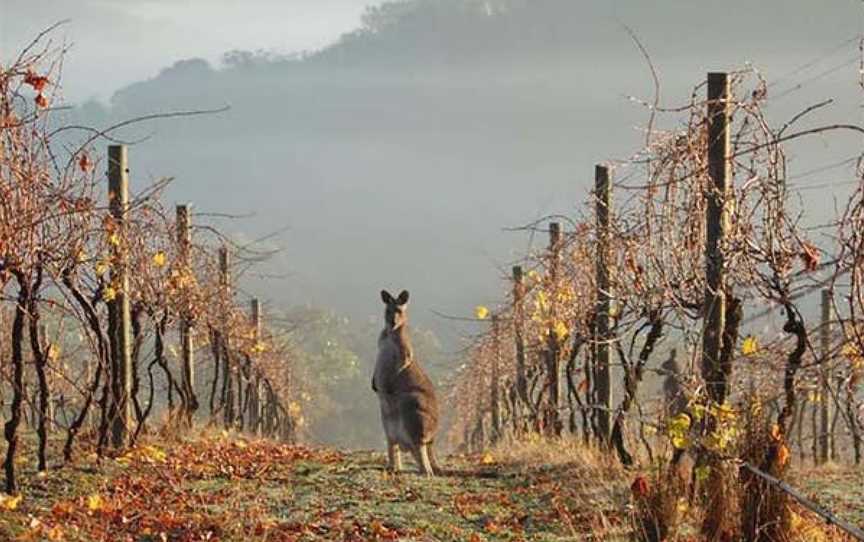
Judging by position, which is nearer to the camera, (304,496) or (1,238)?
(1,238)

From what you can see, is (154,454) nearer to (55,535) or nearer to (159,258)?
(159,258)

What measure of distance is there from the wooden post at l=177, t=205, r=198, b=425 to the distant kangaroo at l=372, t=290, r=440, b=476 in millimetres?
3641

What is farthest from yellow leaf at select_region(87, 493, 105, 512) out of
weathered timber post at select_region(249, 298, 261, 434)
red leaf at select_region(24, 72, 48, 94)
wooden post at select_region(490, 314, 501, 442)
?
wooden post at select_region(490, 314, 501, 442)

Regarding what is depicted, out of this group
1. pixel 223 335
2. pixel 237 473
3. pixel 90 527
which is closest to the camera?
pixel 90 527

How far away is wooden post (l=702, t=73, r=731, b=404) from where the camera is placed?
34.6 feet

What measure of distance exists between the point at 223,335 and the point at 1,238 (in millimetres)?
14537

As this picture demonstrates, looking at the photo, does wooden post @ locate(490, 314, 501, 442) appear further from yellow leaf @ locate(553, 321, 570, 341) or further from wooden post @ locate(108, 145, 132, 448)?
wooden post @ locate(108, 145, 132, 448)

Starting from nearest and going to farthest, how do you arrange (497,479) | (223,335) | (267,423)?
(497,479) < (223,335) < (267,423)

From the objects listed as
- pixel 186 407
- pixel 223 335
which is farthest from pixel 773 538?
pixel 223 335

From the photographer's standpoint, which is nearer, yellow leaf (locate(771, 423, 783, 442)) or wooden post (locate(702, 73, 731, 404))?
yellow leaf (locate(771, 423, 783, 442))

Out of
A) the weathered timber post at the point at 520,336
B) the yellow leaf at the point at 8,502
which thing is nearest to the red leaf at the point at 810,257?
the yellow leaf at the point at 8,502

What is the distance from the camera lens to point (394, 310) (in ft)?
58.2

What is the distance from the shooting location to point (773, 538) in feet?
27.3

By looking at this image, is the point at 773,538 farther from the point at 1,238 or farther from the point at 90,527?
the point at 1,238
